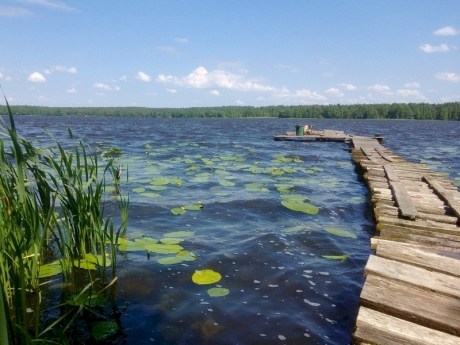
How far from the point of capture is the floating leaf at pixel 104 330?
116 inches

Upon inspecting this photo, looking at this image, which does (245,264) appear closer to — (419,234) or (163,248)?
(163,248)

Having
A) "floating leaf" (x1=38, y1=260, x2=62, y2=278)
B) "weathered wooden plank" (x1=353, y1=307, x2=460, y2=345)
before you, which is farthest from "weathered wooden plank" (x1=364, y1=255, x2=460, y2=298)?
"floating leaf" (x1=38, y1=260, x2=62, y2=278)

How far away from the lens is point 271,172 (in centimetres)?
1188

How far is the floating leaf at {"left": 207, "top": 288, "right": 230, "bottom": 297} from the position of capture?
3.78 metres

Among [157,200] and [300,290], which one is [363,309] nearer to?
[300,290]

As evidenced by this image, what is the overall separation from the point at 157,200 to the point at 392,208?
Answer: 4.98 meters

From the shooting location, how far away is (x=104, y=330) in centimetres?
302

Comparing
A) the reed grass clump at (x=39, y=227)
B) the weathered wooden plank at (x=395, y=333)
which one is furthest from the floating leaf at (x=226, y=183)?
the weathered wooden plank at (x=395, y=333)

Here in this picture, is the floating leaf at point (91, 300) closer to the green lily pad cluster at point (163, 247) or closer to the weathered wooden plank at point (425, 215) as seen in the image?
the green lily pad cluster at point (163, 247)

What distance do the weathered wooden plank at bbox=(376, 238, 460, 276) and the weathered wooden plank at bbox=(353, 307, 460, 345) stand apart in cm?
107

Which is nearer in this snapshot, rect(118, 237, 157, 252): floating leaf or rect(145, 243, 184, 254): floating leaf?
rect(145, 243, 184, 254): floating leaf

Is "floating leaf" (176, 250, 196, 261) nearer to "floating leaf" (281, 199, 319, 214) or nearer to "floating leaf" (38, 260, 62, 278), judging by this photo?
"floating leaf" (38, 260, 62, 278)

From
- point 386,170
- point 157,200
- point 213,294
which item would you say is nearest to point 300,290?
point 213,294

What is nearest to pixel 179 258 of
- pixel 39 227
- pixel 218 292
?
pixel 218 292
